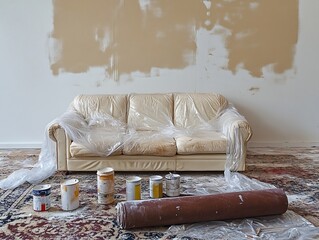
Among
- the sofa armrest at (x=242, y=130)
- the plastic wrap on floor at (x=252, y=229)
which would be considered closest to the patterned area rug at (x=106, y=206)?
the plastic wrap on floor at (x=252, y=229)

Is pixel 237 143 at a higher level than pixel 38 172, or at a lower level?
higher

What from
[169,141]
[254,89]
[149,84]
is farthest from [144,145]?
[254,89]

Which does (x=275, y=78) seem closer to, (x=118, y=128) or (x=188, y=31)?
(x=188, y=31)

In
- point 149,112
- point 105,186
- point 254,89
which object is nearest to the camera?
point 105,186

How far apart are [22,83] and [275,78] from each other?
3.31 metres

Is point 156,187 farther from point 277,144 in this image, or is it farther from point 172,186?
point 277,144

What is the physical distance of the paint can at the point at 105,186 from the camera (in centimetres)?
278

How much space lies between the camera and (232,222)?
2.50 metres

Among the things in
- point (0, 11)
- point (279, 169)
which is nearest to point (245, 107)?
point (279, 169)

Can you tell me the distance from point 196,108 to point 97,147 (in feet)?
4.30

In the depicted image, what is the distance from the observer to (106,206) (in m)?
2.83

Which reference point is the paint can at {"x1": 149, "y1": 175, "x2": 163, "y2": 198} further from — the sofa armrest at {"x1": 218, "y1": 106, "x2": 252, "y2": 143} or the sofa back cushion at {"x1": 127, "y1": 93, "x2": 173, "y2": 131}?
the sofa back cushion at {"x1": 127, "y1": 93, "x2": 173, "y2": 131}

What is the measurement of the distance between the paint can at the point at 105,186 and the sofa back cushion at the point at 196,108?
1.53m

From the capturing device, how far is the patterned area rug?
94.0 inches
